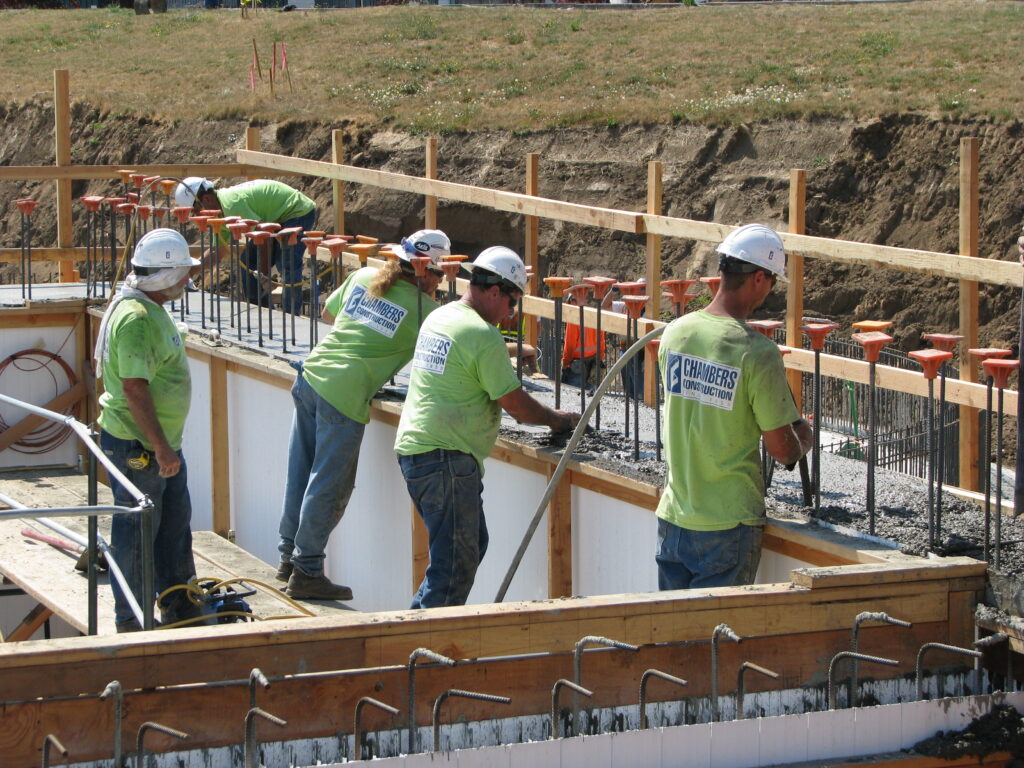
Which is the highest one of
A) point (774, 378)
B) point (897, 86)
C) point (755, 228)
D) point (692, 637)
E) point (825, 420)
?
point (897, 86)

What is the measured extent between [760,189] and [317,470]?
19316 millimetres

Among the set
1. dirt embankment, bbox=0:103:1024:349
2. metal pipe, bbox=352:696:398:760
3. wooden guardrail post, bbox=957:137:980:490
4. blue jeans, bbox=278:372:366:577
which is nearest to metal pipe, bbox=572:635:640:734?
metal pipe, bbox=352:696:398:760

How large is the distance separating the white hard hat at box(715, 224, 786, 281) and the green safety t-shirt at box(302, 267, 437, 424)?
8.07 ft

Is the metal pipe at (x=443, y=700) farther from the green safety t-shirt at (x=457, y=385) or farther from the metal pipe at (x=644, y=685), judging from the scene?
the green safety t-shirt at (x=457, y=385)

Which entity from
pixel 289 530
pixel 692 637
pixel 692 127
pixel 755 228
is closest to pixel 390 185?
pixel 289 530

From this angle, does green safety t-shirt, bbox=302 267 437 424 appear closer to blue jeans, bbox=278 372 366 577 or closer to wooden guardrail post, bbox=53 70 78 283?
blue jeans, bbox=278 372 366 577

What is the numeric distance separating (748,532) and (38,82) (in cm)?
3808

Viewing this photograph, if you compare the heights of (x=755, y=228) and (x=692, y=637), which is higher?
(x=755, y=228)

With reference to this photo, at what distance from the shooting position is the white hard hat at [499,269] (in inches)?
240

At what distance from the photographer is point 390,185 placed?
1159cm

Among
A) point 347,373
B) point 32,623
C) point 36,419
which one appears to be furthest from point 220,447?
point 347,373

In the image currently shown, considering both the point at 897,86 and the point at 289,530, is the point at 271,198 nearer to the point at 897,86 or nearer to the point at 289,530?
the point at 289,530

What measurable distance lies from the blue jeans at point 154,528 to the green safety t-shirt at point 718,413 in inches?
102

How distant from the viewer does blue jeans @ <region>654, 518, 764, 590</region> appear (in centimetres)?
524
